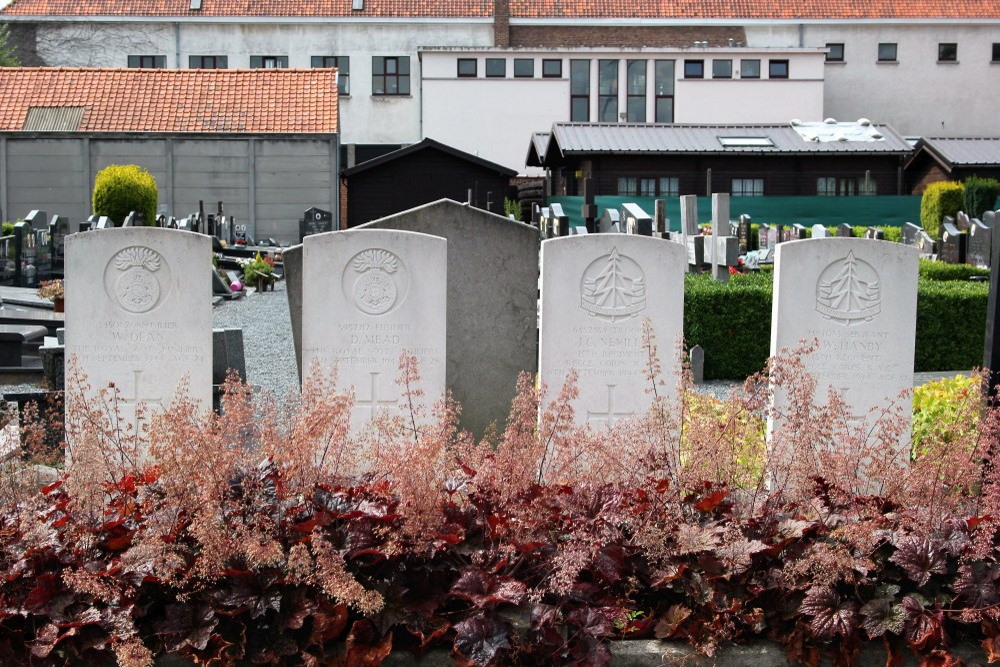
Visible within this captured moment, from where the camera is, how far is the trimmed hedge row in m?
12.4

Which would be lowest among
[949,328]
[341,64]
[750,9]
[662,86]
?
[949,328]

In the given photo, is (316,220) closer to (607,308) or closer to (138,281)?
(138,281)

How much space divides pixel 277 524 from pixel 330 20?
147 feet

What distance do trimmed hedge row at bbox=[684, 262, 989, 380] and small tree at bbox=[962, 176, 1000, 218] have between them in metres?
20.6

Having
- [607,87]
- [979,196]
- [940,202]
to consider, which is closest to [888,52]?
[607,87]

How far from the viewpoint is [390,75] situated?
46.8 meters

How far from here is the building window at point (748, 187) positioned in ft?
117

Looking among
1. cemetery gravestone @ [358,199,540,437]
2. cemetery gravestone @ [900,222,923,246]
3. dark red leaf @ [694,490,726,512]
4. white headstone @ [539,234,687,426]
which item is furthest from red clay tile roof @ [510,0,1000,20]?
dark red leaf @ [694,490,726,512]

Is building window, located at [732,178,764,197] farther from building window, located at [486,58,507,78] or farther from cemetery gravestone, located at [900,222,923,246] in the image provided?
building window, located at [486,58,507,78]

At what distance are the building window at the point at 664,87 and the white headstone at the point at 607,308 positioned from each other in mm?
39417

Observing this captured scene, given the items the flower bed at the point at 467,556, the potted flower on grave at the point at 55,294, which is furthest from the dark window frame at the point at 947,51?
the flower bed at the point at 467,556

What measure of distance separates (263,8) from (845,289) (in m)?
44.0

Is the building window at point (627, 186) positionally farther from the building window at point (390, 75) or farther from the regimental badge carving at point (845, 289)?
the regimental badge carving at point (845, 289)

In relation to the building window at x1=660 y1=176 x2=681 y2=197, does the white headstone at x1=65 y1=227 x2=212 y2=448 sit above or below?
below
